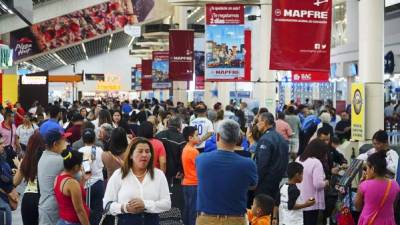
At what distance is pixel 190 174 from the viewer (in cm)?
901

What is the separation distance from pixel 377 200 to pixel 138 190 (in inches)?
91.0

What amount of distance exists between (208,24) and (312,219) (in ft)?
44.9

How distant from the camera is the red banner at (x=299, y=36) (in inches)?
493

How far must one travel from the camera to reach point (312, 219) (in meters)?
7.90

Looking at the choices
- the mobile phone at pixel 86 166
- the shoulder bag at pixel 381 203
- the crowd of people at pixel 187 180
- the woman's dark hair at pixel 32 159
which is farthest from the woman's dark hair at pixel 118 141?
the shoulder bag at pixel 381 203

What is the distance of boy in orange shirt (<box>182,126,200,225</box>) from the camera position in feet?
29.5

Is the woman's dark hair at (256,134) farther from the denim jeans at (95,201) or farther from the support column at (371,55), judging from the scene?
the support column at (371,55)

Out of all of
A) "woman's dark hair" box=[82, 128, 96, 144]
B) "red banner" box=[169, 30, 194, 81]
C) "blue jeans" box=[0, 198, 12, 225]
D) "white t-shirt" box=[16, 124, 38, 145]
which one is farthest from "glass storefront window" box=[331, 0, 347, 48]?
"blue jeans" box=[0, 198, 12, 225]

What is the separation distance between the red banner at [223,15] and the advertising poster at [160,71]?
1454 centimetres

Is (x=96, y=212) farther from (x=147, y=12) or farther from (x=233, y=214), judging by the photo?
(x=147, y=12)

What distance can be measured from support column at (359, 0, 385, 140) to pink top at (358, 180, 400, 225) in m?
6.79

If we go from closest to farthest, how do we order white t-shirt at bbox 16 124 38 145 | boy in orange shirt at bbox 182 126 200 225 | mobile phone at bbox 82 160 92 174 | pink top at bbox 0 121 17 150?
mobile phone at bbox 82 160 92 174 → boy in orange shirt at bbox 182 126 200 225 → pink top at bbox 0 121 17 150 → white t-shirt at bbox 16 124 38 145

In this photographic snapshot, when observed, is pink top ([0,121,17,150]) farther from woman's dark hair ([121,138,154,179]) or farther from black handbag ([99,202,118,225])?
woman's dark hair ([121,138,154,179])

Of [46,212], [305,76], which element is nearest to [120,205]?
[46,212]
